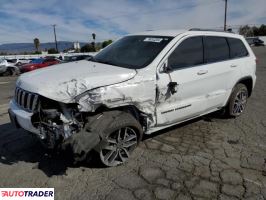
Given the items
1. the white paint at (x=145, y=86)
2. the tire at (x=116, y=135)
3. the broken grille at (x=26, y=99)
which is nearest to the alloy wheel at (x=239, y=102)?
the white paint at (x=145, y=86)

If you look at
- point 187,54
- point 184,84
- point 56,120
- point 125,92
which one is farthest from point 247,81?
point 56,120

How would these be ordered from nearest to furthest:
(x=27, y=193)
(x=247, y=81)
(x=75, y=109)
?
1. (x=27, y=193)
2. (x=75, y=109)
3. (x=247, y=81)

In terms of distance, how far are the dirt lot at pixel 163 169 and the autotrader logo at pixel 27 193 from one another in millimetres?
100

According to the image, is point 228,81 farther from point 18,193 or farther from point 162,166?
point 18,193

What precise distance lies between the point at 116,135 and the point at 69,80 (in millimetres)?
971

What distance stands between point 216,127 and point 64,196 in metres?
3.27

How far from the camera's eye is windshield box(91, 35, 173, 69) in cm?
414

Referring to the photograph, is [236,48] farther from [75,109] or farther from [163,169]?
[75,109]

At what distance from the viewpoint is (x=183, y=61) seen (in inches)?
173

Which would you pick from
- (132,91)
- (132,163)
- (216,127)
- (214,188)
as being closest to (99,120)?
(132,91)

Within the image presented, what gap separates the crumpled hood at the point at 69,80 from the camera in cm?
336

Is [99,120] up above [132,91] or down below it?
below

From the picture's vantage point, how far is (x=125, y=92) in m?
3.65

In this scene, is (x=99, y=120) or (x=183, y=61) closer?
(x=99, y=120)
